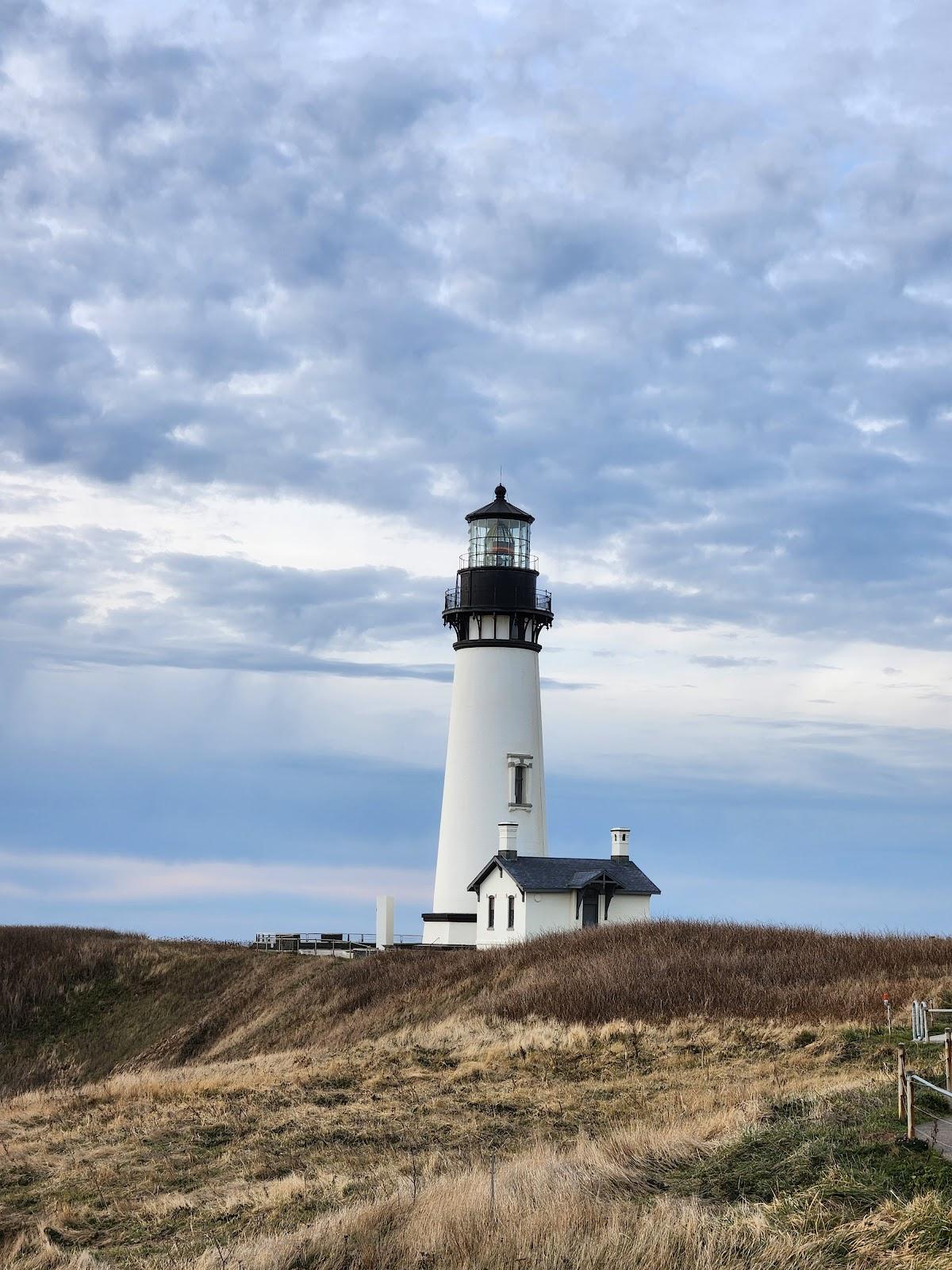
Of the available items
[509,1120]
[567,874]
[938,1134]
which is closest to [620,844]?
[567,874]

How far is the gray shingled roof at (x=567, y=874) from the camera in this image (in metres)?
39.6

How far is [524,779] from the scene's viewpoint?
4312cm

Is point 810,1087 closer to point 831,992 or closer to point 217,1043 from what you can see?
point 831,992

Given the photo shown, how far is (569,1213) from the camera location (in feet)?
32.2

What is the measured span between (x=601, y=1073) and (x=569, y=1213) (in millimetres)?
11535

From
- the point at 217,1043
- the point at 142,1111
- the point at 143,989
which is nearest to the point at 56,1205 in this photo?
the point at 142,1111

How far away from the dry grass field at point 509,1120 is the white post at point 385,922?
6.97 metres

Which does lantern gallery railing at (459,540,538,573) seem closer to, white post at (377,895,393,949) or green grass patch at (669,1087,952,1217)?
white post at (377,895,393,949)

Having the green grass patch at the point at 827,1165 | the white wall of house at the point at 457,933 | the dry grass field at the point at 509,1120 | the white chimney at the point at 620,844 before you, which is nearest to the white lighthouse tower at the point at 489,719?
the white wall of house at the point at 457,933

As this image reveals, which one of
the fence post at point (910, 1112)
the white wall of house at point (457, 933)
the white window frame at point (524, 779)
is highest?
the white window frame at point (524, 779)

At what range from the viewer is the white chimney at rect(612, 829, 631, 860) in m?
42.8

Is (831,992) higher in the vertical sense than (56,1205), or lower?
higher

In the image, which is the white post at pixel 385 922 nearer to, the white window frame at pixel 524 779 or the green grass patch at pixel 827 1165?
the white window frame at pixel 524 779

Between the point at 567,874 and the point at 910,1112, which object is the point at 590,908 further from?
the point at 910,1112
